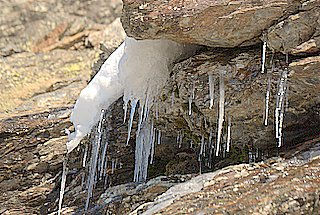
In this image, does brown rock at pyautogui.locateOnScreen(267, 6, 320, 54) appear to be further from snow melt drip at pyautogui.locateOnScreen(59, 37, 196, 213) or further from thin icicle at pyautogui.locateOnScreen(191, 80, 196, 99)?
snow melt drip at pyautogui.locateOnScreen(59, 37, 196, 213)

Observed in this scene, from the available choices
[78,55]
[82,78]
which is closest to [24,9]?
[78,55]

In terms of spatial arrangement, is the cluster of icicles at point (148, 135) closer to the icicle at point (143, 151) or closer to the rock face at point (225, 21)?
the icicle at point (143, 151)

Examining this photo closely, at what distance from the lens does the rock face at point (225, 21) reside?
439cm

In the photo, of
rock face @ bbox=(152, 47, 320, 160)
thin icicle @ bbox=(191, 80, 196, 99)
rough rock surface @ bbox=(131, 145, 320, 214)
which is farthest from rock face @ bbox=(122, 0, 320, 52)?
rough rock surface @ bbox=(131, 145, 320, 214)

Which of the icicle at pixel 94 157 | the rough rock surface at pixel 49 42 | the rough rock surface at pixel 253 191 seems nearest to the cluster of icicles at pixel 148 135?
the icicle at pixel 94 157

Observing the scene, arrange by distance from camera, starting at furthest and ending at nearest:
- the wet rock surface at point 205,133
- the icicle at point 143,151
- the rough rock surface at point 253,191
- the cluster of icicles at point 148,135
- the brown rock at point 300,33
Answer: the icicle at point 143,151, the cluster of icicles at point 148,135, the brown rock at point 300,33, the wet rock surface at point 205,133, the rough rock surface at point 253,191

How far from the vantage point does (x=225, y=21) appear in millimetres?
4637

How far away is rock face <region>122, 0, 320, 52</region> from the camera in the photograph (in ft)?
14.4

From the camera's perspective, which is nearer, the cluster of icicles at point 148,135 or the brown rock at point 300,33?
the brown rock at point 300,33

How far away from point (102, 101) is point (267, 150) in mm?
1893

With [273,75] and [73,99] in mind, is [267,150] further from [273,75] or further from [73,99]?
[73,99]

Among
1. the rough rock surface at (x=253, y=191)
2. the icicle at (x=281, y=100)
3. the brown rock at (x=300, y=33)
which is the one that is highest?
the brown rock at (x=300, y=33)

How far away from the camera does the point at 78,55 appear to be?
11594 millimetres

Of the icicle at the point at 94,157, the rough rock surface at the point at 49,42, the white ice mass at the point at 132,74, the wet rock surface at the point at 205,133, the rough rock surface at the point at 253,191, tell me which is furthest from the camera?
the rough rock surface at the point at 49,42
